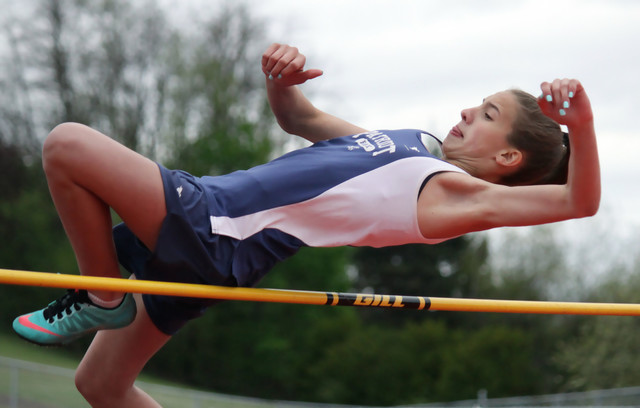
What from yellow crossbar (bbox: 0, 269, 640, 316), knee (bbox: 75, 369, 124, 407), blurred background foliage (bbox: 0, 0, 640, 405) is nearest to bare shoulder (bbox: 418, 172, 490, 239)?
yellow crossbar (bbox: 0, 269, 640, 316)

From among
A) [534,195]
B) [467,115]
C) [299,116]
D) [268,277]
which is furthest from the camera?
[268,277]

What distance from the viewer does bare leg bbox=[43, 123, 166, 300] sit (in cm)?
241

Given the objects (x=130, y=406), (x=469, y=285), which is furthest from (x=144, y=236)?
(x=469, y=285)

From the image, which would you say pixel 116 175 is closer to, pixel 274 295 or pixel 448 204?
pixel 274 295

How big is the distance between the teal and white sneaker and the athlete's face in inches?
51.9

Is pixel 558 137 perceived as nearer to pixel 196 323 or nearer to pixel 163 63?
pixel 163 63

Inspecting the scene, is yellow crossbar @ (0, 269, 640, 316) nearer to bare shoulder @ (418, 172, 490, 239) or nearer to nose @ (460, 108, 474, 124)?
bare shoulder @ (418, 172, 490, 239)

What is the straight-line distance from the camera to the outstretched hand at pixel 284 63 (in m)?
2.72

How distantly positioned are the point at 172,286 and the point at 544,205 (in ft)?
3.79

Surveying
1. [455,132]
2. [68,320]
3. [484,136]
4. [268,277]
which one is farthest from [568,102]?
[268,277]

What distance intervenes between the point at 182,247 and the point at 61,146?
1.56 ft

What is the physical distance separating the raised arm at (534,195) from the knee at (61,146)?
1097mm

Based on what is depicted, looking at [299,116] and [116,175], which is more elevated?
[299,116]

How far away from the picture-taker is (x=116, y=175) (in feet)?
7.98
